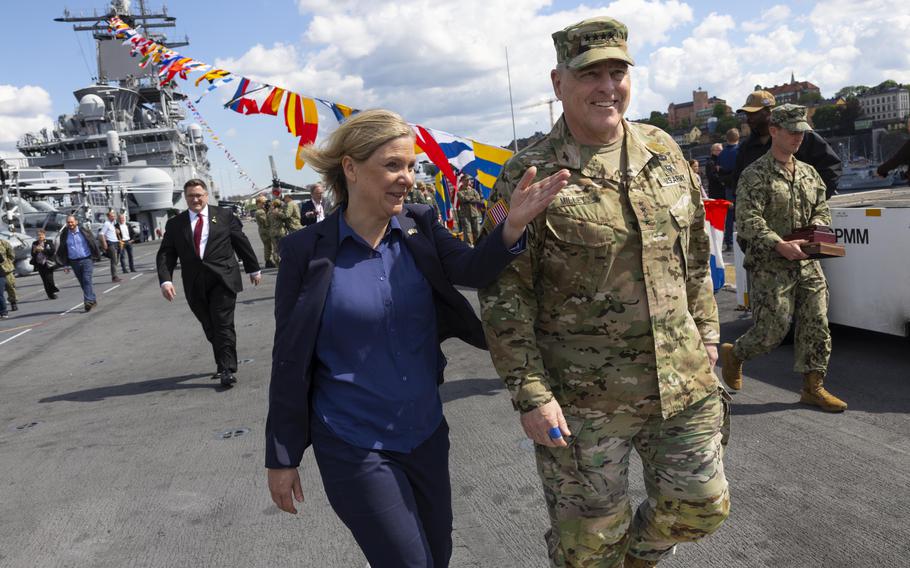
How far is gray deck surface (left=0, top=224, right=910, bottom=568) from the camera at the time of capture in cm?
318

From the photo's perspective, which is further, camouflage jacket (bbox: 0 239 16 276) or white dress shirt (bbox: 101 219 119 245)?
white dress shirt (bbox: 101 219 119 245)

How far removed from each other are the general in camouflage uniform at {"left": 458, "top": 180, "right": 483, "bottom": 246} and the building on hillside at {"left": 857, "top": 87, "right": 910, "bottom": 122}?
138 metres

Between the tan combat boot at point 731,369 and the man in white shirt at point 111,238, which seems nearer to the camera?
the tan combat boot at point 731,369

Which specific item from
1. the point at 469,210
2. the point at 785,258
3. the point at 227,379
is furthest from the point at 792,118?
the point at 469,210

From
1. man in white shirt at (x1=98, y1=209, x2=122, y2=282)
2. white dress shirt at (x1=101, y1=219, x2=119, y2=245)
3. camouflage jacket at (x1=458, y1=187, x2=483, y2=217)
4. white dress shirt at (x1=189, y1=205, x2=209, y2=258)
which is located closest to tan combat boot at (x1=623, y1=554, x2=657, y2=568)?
white dress shirt at (x1=189, y1=205, x2=209, y2=258)

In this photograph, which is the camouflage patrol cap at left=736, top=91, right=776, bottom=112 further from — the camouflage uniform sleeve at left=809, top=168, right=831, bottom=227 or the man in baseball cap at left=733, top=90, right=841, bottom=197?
the camouflage uniform sleeve at left=809, top=168, right=831, bottom=227

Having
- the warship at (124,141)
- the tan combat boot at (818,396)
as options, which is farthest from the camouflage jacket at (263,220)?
the warship at (124,141)

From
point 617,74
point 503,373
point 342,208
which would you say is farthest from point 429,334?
point 617,74

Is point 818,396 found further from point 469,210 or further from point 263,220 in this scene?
point 263,220

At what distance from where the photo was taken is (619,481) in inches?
→ 93.0

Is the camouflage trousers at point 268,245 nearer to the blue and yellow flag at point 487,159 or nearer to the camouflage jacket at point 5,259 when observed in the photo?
the camouflage jacket at point 5,259

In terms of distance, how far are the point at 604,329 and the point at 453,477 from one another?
6.79 ft

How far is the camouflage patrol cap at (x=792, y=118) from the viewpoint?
4.27 meters

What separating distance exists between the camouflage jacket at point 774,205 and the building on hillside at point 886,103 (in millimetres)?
148421
